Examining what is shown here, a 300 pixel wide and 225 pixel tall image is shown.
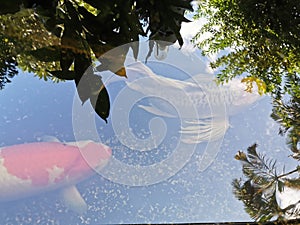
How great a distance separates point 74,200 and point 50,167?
110 millimetres

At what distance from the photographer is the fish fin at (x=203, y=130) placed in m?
1.08

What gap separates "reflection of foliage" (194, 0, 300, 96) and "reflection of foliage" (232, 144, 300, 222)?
19cm

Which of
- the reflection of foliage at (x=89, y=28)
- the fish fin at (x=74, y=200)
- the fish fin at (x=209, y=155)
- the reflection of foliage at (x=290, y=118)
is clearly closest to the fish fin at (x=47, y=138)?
the fish fin at (x=74, y=200)

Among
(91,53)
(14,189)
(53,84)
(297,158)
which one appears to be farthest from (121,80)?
(91,53)

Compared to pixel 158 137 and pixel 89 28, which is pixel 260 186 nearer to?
pixel 158 137

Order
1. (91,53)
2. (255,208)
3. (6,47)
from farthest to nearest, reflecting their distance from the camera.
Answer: (255,208)
(6,47)
(91,53)

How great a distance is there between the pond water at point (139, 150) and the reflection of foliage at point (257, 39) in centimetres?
7

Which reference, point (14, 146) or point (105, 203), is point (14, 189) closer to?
point (14, 146)

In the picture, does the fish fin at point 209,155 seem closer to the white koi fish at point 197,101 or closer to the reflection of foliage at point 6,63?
the white koi fish at point 197,101

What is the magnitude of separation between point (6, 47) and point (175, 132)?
0.49 m

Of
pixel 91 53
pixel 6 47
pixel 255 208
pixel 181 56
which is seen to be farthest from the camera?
pixel 181 56

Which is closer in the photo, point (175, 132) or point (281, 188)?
point (281, 188)

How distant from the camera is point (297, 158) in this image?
104 centimetres

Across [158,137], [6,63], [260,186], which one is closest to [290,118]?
[260,186]
